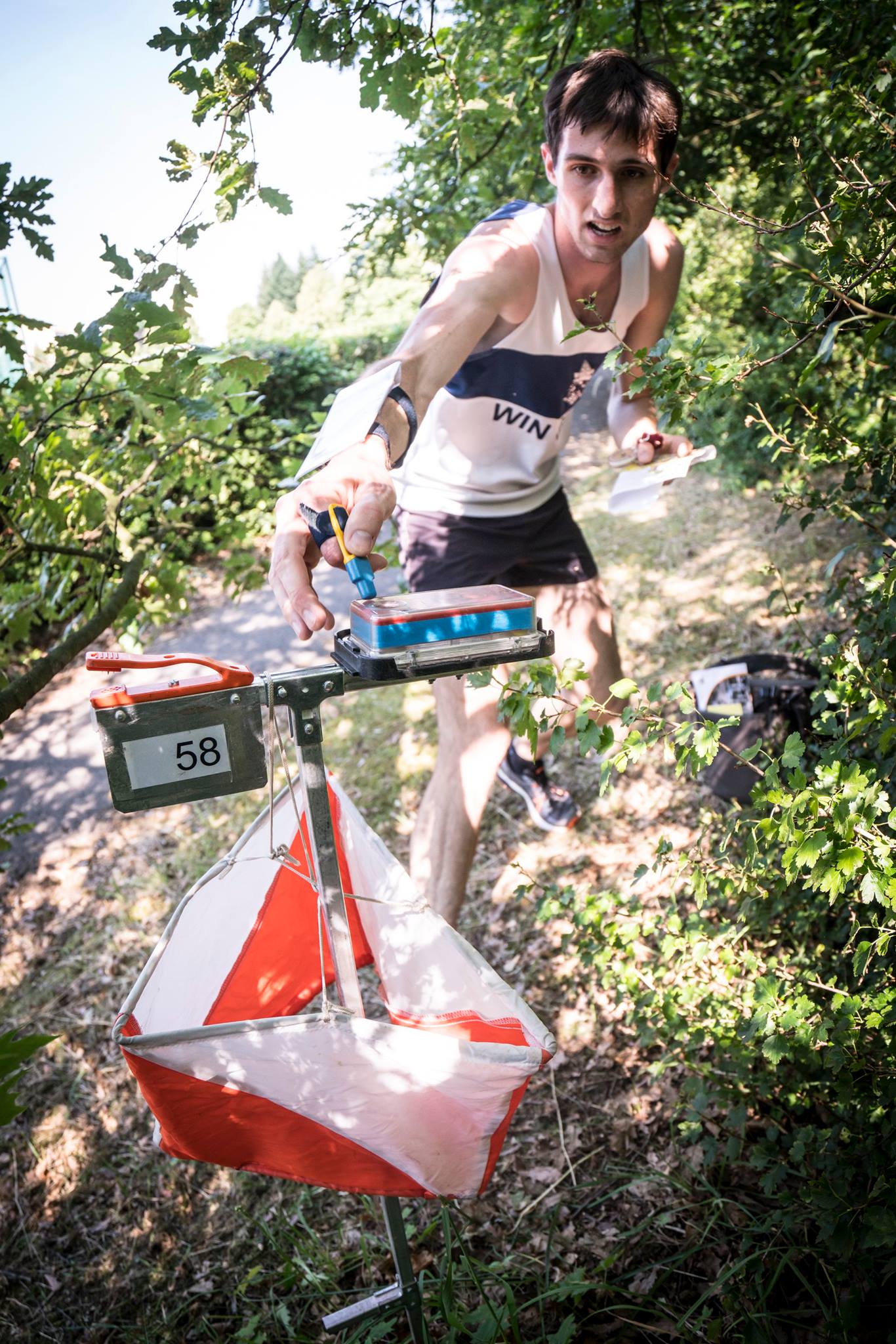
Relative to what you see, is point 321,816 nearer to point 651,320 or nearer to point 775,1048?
point 775,1048

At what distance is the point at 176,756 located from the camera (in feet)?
3.61

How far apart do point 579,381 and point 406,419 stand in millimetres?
1109

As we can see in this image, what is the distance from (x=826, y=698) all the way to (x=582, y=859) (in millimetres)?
1708

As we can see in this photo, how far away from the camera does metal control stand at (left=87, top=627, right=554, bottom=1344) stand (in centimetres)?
107

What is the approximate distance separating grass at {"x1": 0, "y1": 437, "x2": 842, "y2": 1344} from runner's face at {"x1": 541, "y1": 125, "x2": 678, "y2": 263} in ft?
3.38

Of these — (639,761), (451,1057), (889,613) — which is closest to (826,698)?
(889,613)

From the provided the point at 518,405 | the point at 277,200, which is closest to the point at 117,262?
the point at 277,200

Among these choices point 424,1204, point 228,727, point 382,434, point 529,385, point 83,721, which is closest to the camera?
point 228,727

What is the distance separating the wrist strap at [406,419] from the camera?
1.52 metres

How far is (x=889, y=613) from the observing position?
1586 mm

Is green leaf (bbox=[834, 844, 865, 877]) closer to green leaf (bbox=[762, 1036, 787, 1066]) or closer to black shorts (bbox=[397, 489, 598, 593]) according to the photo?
green leaf (bbox=[762, 1036, 787, 1066])

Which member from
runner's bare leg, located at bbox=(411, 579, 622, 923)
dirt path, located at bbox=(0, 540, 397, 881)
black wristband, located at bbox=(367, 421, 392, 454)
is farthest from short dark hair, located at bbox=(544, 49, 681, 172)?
dirt path, located at bbox=(0, 540, 397, 881)

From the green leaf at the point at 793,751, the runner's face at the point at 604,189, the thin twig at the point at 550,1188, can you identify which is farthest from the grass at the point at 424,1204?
the runner's face at the point at 604,189

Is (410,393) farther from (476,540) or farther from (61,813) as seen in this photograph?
(61,813)
